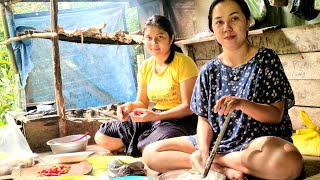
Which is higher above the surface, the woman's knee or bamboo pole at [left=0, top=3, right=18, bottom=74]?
bamboo pole at [left=0, top=3, right=18, bottom=74]

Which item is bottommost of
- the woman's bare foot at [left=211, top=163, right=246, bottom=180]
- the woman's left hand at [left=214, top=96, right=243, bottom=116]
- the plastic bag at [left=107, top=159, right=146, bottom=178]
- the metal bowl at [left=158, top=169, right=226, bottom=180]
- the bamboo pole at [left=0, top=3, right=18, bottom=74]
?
the plastic bag at [left=107, top=159, right=146, bottom=178]

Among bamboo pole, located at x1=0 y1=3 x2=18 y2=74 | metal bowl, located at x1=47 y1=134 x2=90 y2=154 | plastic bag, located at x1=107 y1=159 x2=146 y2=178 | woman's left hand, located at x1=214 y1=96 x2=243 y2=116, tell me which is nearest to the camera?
woman's left hand, located at x1=214 y1=96 x2=243 y2=116

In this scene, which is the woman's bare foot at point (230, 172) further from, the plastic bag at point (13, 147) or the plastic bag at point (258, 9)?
the plastic bag at point (258, 9)

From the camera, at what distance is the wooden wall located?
3.63 m

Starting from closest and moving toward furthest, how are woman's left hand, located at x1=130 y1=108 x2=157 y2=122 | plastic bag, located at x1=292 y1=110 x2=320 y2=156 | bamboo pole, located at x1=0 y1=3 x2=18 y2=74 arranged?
plastic bag, located at x1=292 y1=110 x2=320 y2=156
woman's left hand, located at x1=130 y1=108 x2=157 y2=122
bamboo pole, located at x1=0 y1=3 x2=18 y2=74

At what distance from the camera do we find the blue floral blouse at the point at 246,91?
2270 millimetres

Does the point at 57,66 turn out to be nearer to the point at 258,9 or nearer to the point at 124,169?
the point at 124,169

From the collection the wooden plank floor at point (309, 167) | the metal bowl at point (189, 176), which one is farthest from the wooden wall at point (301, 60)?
the metal bowl at point (189, 176)

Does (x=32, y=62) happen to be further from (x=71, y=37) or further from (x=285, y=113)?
(x=285, y=113)

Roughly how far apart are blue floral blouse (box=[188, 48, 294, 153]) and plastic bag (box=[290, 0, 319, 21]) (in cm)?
129

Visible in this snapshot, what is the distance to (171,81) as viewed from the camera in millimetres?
3330

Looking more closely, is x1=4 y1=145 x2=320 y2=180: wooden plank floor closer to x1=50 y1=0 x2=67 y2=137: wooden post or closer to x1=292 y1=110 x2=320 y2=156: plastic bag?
x1=292 y1=110 x2=320 y2=156: plastic bag

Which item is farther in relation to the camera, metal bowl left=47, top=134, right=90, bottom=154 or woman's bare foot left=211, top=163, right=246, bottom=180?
metal bowl left=47, top=134, right=90, bottom=154

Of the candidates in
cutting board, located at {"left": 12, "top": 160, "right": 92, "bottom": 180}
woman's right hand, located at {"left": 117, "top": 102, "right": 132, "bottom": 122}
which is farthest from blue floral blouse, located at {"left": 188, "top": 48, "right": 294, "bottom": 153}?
cutting board, located at {"left": 12, "top": 160, "right": 92, "bottom": 180}
